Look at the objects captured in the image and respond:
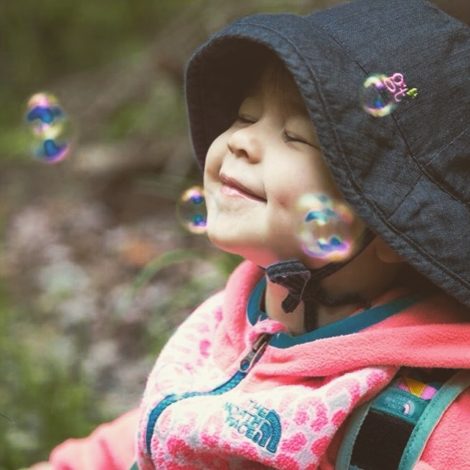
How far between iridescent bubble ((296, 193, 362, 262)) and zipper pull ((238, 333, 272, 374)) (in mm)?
245

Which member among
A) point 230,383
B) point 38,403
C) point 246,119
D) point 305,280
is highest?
point 246,119

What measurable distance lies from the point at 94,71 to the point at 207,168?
22.9 ft

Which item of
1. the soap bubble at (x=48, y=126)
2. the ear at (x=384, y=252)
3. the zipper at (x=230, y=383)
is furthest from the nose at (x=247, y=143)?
the soap bubble at (x=48, y=126)

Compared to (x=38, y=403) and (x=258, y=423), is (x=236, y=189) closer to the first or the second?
(x=258, y=423)

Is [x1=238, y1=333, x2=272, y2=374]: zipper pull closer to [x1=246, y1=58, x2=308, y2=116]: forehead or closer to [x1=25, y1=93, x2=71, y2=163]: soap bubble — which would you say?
[x1=246, y1=58, x2=308, y2=116]: forehead

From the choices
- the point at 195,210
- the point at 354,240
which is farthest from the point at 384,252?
the point at 195,210

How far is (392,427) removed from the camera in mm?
1621

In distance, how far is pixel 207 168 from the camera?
1806mm

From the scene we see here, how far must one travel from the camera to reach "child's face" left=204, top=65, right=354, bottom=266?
64.0 inches

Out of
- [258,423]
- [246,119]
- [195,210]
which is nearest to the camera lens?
[258,423]

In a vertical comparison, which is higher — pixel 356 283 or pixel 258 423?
pixel 356 283

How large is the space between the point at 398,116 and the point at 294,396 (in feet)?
1.69

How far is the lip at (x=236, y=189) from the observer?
5.48 ft

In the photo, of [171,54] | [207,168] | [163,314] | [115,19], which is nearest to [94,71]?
[115,19]
